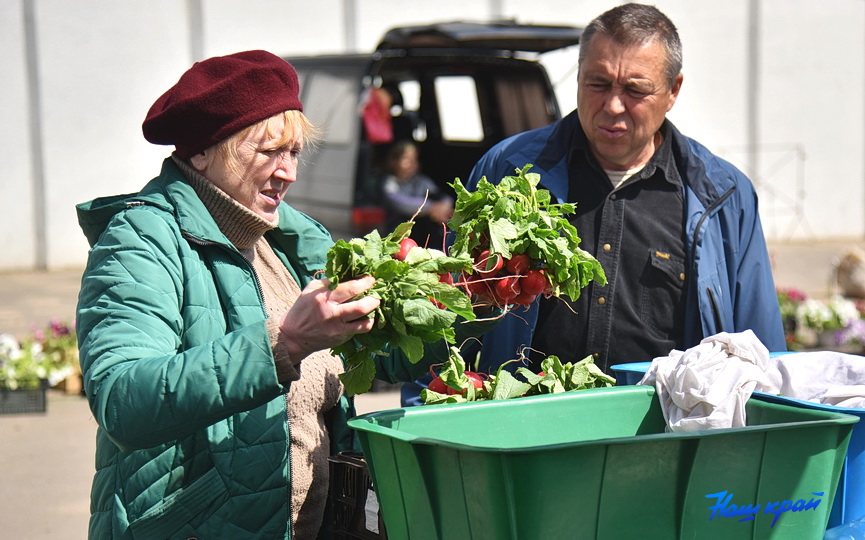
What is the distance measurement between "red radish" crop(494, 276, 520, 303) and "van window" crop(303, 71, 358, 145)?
542cm

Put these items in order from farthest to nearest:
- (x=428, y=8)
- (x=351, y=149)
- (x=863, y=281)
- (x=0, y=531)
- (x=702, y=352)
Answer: (x=428, y=8)
(x=863, y=281)
(x=351, y=149)
(x=0, y=531)
(x=702, y=352)

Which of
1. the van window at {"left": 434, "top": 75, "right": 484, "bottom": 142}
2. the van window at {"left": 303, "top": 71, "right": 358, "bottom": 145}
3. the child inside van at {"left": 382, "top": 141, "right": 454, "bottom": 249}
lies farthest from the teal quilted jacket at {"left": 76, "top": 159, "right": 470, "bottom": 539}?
the van window at {"left": 434, "top": 75, "right": 484, "bottom": 142}

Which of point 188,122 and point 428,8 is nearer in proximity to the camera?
point 188,122

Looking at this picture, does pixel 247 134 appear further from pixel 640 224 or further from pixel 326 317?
pixel 640 224

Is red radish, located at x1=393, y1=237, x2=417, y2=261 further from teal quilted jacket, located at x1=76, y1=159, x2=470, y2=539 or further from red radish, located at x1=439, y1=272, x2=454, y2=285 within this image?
teal quilted jacket, located at x1=76, y1=159, x2=470, y2=539

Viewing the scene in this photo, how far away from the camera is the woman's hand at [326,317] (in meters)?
1.79

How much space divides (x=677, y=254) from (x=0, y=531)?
356 cm

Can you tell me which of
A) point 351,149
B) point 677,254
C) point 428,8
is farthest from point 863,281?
point 677,254

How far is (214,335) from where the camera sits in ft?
7.07

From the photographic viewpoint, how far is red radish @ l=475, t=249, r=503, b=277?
7.04 feet

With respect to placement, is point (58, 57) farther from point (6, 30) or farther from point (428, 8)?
point (428, 8)

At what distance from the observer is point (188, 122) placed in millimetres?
2215

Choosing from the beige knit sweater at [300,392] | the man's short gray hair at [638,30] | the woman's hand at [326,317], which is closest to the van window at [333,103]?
the man's short gray hair at [638,30]

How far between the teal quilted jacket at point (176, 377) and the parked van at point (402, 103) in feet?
15.8
